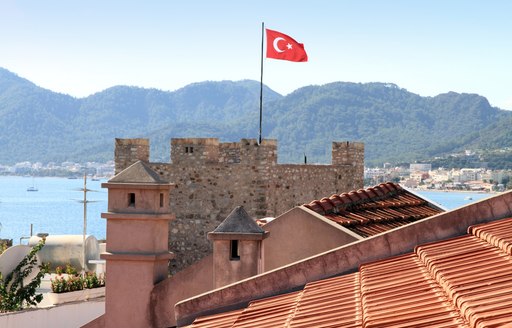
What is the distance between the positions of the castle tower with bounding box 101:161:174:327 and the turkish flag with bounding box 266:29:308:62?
13.8 meters

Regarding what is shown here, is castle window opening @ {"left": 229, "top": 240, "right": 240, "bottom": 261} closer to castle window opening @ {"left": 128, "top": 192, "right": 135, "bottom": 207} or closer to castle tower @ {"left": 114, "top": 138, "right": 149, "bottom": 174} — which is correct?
castle window opening @ {"left": 128, "top": 192, "right": 135, "bottom": 207}

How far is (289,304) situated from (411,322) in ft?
6.08

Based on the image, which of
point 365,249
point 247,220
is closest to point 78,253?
point 247,220

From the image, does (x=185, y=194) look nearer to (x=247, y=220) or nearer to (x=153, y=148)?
(x=247, y=220)

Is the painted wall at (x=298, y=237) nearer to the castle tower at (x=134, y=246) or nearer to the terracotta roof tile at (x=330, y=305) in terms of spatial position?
the castle tower at (x=134, y=246)

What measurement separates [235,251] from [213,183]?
13.1 meters

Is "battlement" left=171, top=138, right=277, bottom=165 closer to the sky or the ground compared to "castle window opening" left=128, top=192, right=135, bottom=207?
closer to the sky

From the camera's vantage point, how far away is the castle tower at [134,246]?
8.67 m

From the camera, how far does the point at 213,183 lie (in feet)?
68.2

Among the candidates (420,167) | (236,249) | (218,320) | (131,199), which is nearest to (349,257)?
(218,320)

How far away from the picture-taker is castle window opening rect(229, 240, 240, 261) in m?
7.64

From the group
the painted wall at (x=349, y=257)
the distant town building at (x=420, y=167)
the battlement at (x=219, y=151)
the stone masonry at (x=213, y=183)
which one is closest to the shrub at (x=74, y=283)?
the stone masonry at (x=213, y=183)

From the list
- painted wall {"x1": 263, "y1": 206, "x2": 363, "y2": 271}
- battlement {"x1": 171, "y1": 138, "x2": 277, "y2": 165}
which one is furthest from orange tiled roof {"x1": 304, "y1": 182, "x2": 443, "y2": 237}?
battlement {"x1": 171, "y1": 138, "x2": 277, "y2": 165}

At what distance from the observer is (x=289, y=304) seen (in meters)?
5.73
